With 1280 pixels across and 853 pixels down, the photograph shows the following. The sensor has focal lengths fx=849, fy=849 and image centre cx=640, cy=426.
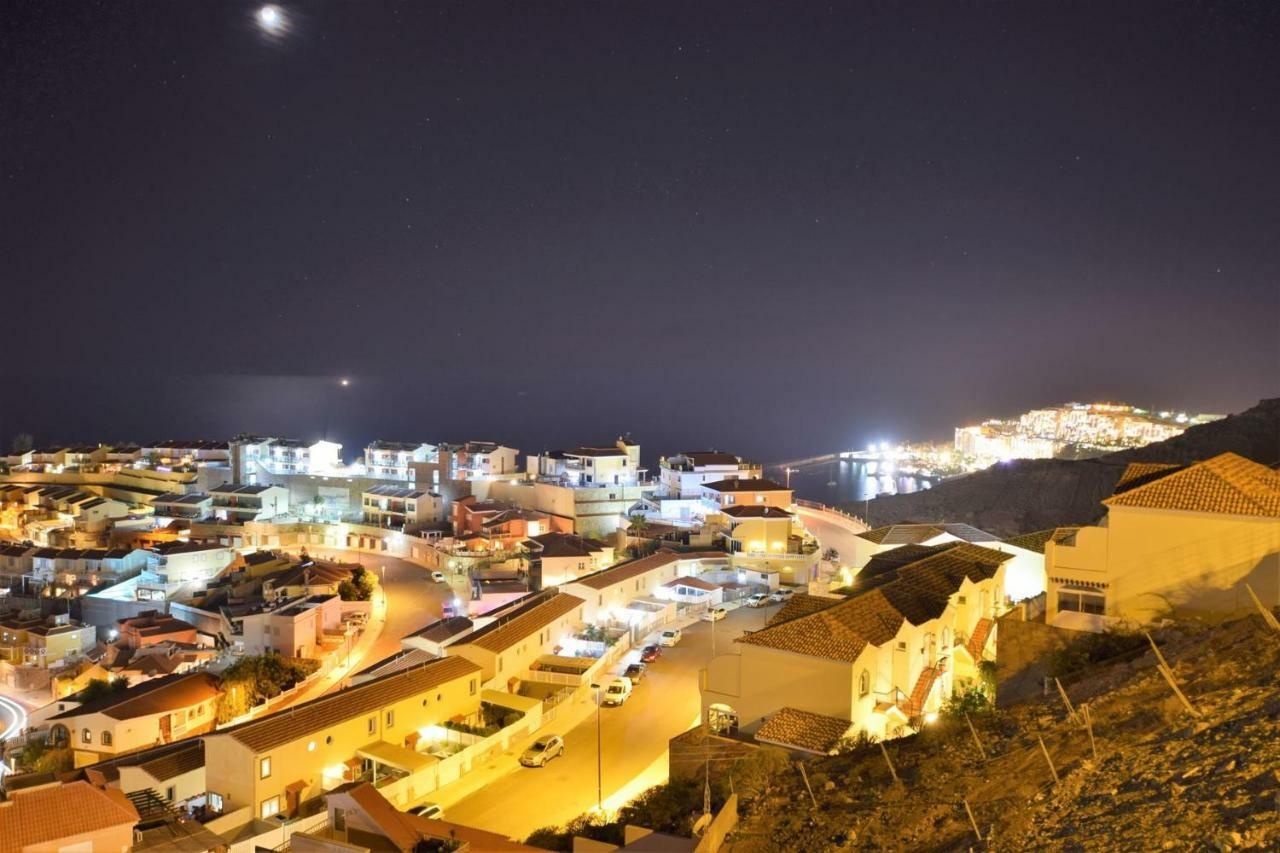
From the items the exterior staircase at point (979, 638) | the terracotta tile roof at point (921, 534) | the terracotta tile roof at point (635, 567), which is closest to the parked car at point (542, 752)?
the terracotta tile roof at point (635, 567)

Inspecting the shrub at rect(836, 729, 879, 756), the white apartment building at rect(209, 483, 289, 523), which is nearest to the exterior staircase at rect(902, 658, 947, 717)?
the shrub at rect(836, 729, 879, 756)

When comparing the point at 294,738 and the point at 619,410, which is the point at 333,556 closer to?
the point at 294,738

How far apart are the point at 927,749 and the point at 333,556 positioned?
73.6 feet

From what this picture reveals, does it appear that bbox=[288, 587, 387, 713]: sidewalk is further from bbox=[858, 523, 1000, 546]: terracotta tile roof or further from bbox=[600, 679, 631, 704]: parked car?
bbox=[858, 523, 1000, 546]: terracotta tile roof

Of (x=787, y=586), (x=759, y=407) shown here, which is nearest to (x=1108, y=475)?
(x=787, y=586)

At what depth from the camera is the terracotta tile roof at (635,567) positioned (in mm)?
16359

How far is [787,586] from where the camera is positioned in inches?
709

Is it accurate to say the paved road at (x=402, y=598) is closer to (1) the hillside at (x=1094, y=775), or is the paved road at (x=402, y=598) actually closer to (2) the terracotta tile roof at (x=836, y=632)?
(2) the terracotta tile roof at (x=836, y=632)

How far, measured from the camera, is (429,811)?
29.8 ft

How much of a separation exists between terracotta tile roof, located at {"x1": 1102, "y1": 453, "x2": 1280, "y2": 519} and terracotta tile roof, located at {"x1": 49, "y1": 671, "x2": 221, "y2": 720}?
13.7 m

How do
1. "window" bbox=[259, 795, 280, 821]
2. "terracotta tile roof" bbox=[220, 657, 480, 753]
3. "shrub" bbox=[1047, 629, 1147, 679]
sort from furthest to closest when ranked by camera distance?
1. "terracotta tile roof" bbox=[220, 657, 480, 753]
2. "window" bbox=[259, 795, 280, 821]
3. "shrub" bbox=[1047, 629, 1147, 679]

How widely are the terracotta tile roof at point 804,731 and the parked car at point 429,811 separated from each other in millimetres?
3535

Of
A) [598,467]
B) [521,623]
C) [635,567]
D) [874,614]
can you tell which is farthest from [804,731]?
[598,467]

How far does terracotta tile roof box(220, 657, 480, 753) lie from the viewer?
9.70 m
